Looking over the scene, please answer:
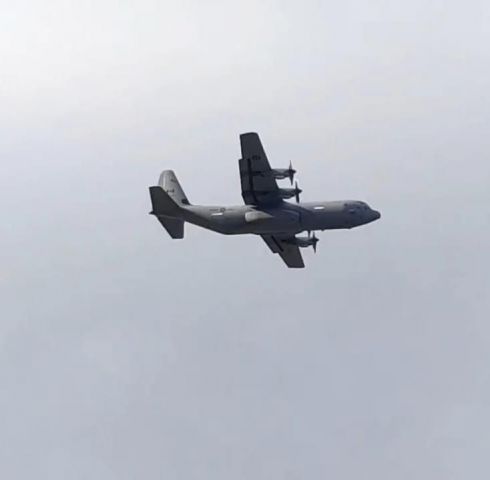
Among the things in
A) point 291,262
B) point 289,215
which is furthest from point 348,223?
point 291,262

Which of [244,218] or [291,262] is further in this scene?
[291,262]

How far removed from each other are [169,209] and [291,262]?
1505 centimetres

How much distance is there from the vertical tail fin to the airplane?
5.10 meters

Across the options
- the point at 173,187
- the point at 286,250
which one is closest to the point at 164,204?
the point at 173,187

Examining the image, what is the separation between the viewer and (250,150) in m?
104

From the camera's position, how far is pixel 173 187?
11544 centimetres

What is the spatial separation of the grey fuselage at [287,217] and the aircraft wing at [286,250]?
9936mm

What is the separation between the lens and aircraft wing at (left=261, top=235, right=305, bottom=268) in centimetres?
11650

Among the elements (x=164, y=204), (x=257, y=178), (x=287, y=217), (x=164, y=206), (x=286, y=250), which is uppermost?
(x=257, y=178)

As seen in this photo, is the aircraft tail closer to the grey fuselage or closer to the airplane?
the airplane

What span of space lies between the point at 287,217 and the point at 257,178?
158 inches

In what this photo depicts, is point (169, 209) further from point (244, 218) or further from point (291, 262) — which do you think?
point (291, 262)

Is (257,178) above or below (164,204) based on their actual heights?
above

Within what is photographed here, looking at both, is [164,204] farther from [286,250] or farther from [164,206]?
[286,250]
